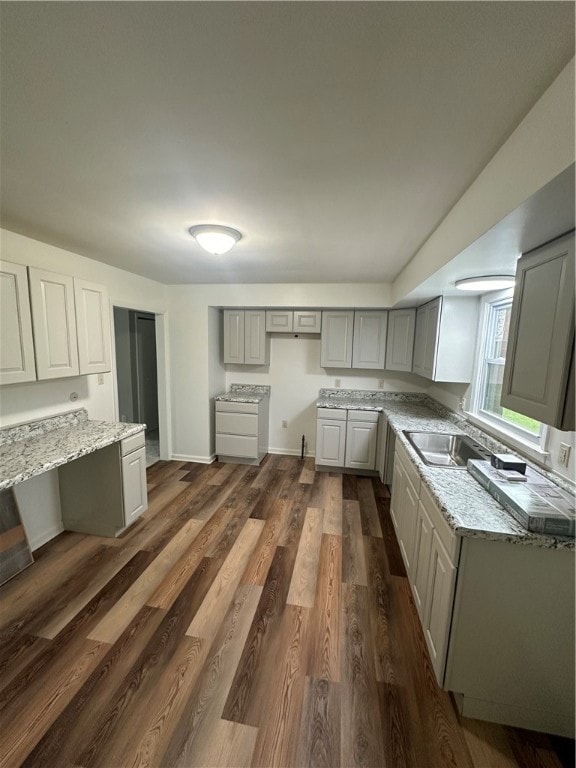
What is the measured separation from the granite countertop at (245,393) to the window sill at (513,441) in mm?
2458

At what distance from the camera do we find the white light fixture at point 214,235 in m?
1.86

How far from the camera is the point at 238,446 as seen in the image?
3990 mm

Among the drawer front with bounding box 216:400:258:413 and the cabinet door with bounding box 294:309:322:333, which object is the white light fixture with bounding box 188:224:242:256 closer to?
the cabinet door with bounding box 294:309:322:333

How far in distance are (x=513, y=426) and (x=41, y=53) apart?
9.27 feet

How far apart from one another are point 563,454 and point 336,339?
2.62 metres

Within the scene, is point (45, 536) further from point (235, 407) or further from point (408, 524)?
point (408, 524)

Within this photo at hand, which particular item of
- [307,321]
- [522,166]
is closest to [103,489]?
[307,321]

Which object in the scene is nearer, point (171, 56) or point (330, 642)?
point (171, 56)

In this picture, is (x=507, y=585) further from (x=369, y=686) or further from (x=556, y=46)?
(x=556, y=46)

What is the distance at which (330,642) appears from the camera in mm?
1643

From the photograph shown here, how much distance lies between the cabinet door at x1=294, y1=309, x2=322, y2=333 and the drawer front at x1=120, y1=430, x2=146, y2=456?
2.26 metres

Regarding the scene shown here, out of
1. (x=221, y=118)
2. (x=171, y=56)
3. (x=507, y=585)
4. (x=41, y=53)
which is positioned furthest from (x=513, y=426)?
(x=41, y=53)

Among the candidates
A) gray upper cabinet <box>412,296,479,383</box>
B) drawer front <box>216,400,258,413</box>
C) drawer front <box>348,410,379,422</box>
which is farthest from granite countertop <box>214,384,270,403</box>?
gray upper cabinet <box>412,296,479,383</box>

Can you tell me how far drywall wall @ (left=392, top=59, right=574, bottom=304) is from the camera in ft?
2.59
